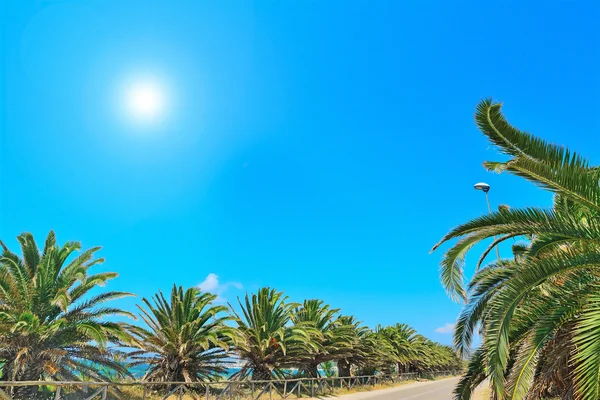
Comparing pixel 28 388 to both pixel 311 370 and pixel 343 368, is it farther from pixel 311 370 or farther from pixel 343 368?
pixel 343 368

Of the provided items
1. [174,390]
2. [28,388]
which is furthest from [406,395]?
[28,388]

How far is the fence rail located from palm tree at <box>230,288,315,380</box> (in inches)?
48.8

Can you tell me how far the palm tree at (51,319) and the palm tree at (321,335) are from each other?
12.3 m

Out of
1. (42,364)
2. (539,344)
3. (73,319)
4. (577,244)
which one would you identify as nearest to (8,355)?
(42,364)

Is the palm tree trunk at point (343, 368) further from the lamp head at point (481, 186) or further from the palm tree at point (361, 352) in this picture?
the lamp head at point (481, 186)

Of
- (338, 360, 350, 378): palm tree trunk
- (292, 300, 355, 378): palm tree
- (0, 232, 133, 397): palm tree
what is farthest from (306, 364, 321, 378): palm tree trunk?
(0, 232, 133, 397): palm tree

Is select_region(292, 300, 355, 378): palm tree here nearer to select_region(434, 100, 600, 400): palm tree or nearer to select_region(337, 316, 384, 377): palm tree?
select_region(337, 316, 384, 377): palm tree

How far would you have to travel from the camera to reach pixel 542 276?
591cm

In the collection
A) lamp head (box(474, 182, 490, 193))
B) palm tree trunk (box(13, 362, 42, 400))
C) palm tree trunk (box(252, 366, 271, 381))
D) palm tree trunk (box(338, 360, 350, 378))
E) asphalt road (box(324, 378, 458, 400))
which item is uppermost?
lamp head (box(474, 182, 490, 193))

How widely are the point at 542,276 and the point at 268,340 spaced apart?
17800mm

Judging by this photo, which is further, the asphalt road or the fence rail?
the asphalt road

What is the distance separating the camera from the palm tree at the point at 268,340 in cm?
2198

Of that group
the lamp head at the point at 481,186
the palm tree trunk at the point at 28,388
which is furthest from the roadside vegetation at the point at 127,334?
the lamp head at the point at 481,186

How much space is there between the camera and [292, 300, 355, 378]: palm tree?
25156 mm
